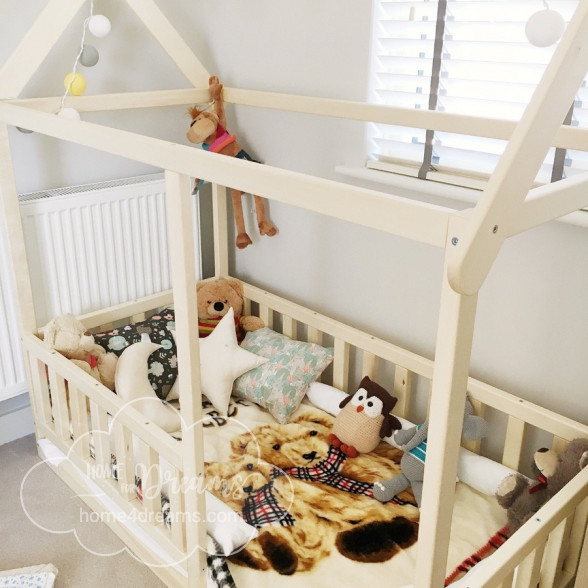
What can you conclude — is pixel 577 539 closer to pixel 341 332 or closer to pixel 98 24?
pixel 341 332

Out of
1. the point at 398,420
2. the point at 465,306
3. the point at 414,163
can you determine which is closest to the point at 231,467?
the point at 398,420

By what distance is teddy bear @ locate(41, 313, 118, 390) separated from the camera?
1814 millimetres

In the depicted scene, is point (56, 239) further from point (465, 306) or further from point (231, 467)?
point (465, 306)

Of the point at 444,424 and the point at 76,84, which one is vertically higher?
the point at 76,84

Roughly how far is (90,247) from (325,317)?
74cm

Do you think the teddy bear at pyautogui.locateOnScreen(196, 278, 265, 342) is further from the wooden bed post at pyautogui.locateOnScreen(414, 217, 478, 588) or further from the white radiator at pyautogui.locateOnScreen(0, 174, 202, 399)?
the wooden bed post at pyautogui.locateOnScreen(414, 217, 478, 588)

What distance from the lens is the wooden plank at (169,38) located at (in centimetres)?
182

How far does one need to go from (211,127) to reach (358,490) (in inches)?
42.6

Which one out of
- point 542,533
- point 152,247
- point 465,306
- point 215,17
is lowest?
A: point 542,533

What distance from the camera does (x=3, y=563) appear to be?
164 cm

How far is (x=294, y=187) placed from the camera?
0.93 meters

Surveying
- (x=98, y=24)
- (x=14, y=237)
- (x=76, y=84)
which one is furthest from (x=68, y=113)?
(x=14, y=237)

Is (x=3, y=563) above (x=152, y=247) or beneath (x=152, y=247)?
beneath

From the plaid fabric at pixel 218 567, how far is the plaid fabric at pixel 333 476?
0.99 ft
